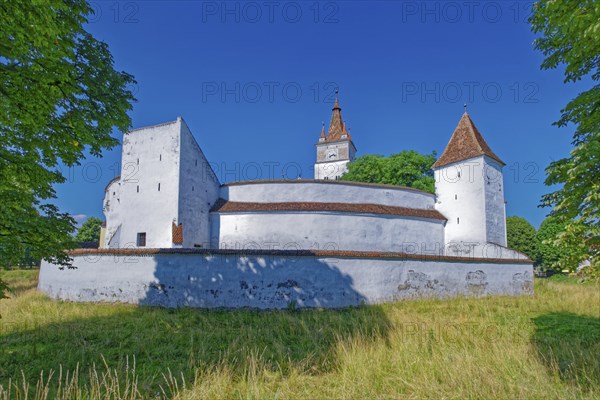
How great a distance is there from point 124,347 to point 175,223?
10.7 m

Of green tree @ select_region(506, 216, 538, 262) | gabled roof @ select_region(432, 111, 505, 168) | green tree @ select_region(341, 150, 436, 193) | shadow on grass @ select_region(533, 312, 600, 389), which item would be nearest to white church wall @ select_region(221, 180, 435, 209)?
gabled roof @ select_region(432, 111, 505, 168)

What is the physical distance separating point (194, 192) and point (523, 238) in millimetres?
38773

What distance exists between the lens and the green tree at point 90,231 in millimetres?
47125

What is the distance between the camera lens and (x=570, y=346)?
698cm

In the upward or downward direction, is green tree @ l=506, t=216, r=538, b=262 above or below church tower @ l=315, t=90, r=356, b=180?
below

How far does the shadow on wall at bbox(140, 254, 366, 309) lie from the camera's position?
1259 centimetres

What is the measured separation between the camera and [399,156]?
35.9 meters

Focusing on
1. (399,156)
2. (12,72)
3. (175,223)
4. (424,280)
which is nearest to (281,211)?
(175,223)

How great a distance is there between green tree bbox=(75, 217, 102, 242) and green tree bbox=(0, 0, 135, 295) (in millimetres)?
47468

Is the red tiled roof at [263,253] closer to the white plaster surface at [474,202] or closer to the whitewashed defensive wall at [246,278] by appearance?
the whitewashed defensive wall at [246,278]

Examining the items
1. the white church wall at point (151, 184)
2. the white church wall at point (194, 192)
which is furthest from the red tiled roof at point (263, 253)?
the white church wall at point (194, 192)

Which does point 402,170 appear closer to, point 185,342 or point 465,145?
point 465,145

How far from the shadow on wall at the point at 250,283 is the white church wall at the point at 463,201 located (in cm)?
1436

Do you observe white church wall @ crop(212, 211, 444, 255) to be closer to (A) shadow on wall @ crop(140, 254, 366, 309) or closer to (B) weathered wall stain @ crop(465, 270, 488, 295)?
(B) weathered wall stain @ crop(465, 270, 488, 295)
